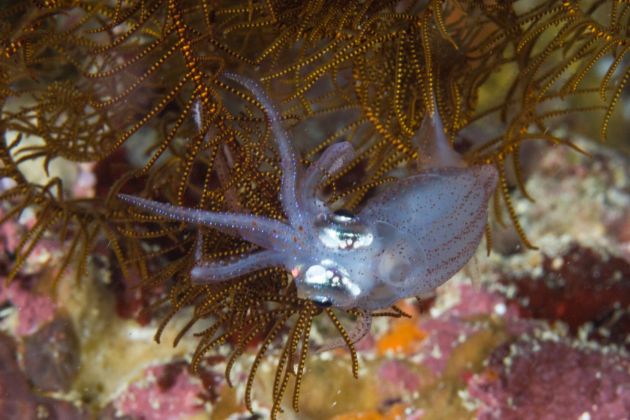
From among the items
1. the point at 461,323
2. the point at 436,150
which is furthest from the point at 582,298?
the point at 436,150

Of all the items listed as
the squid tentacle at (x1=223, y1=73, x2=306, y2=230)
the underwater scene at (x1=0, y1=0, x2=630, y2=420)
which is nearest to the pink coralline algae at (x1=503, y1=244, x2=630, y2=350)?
the underwater scene at (x1=0, y1=0, x2=630, y2=420)

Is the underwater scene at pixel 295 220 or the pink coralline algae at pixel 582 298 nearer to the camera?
the underwater scene at pixel 295 220

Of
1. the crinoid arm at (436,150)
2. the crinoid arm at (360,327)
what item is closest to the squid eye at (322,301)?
the crinoid arm at (360,327)

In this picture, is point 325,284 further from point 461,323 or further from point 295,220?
point 461,323

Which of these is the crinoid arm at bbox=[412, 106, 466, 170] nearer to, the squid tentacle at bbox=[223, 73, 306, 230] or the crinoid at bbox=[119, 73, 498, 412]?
the crinoid at bbox=[119, 73, 498, 412]

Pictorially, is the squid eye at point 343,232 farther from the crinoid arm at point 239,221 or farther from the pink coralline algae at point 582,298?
the pink coralline algae at point 582,298

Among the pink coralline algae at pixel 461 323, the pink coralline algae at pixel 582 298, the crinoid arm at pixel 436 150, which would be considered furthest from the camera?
the pink coralline algae at pixel 582 298
